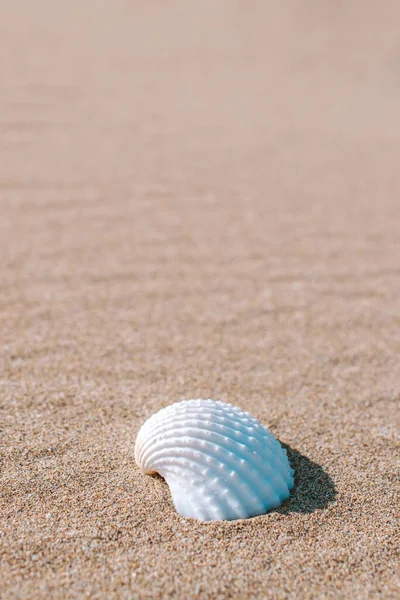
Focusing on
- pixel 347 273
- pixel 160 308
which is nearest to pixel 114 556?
pixel 160 308

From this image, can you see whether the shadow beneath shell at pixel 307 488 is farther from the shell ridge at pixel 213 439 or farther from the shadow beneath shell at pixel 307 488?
the shell ridge at pixel 213 439

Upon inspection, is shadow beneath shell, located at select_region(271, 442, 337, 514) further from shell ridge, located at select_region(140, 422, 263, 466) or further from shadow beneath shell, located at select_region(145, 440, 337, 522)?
shell ridge, located at select_region(140, 422, 263, 466)

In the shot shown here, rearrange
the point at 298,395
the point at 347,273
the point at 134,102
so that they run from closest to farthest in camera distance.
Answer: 1. the point at 298,395
2. the point at 347,273
3. the point at 134,102

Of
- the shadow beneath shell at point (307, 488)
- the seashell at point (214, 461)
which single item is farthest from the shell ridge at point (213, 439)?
the shadow beneath shell at point (307, 488)

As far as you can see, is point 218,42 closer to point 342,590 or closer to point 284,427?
point 284,427

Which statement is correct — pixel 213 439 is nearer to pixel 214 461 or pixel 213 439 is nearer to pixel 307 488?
pixel 214 461

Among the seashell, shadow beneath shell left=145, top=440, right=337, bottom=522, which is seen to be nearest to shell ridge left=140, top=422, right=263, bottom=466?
the seashell
